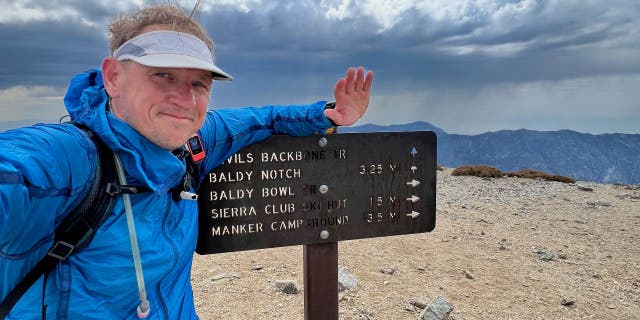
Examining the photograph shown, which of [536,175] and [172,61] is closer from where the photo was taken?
[172,61]

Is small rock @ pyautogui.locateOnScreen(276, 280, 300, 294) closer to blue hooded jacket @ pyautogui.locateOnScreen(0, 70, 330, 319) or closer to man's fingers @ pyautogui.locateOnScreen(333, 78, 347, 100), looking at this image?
blue hooded jacket @ pyautogui.locateOnScreen(0, 70, 330, 319)

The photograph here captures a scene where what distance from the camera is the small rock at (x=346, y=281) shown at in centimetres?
584

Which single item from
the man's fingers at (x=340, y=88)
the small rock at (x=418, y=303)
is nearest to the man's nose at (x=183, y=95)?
the man's fingers at (x=340, y=88)

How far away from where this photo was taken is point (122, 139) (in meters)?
2.18

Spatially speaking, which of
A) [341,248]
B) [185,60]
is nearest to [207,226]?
[185,60]

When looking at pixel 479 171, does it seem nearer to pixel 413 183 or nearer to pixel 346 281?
pixel 346 281

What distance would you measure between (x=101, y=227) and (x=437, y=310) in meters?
4.23

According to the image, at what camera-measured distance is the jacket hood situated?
216cm

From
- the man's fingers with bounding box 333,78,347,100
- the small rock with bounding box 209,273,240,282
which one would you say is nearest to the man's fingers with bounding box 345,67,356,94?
the man's fingers with bounding box 333,78,347,100

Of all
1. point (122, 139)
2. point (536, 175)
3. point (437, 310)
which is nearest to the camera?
point (122, 139)

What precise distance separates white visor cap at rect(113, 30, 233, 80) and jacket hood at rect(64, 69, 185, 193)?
0.86 ft

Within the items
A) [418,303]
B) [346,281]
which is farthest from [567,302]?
[346,281]

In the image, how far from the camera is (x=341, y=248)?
7.48m

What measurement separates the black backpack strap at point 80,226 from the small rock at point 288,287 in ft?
12.9
